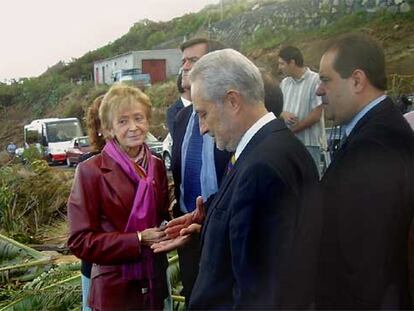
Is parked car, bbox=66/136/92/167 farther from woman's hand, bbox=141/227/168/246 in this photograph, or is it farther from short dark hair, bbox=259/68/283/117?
short dark hair, bbox=259/68/283/117

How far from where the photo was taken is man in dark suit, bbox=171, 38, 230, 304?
63.7 inches

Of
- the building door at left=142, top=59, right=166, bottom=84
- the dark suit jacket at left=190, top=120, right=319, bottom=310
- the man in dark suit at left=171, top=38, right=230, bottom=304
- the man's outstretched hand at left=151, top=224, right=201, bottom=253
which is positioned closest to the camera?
the dark suit jacket at left=190, top=120, right=319, bottom=310

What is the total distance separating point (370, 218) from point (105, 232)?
76 centimetres

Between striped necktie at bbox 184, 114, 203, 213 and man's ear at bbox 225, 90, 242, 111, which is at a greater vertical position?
man's ear at bbox 225, 90, 242, 111

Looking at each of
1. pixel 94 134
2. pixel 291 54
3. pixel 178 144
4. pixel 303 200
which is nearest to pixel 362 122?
pixel 303 200

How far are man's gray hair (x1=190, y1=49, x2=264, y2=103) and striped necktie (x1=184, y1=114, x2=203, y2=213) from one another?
0.56 m

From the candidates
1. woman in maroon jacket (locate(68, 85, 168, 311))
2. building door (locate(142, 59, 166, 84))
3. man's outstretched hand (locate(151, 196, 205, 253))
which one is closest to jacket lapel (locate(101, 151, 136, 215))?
woman in maroon jacket (locate(68, 85, 168, 311))

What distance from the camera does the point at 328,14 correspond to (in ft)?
6.42

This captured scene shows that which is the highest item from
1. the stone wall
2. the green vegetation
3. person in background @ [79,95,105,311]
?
the stone wall

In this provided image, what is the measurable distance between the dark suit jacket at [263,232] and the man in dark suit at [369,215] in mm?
75

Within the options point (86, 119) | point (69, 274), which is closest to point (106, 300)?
point (86, 119)

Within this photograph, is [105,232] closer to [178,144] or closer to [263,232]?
[178,144]

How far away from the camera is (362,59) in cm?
122

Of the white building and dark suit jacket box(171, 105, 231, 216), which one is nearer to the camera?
dark suit jacket box(171, 105, 231, 216)
